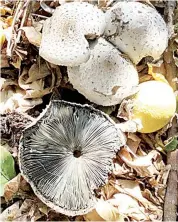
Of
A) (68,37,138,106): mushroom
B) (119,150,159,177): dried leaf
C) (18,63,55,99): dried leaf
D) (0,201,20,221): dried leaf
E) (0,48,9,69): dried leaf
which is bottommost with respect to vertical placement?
(0,201,20,221): dried leaf

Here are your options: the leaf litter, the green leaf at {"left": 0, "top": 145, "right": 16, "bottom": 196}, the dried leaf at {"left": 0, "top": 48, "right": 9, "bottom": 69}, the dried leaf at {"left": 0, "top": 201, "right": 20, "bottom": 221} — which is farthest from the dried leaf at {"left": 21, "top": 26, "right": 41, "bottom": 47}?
the dried leaf at {"left": 0, "top": 201, "right": 20, "bottom": 221}

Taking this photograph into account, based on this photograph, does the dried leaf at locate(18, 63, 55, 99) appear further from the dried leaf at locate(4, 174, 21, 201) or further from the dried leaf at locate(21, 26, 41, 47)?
the dried leaf at locate(4, 174, 21, 201)

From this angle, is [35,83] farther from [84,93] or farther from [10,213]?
[10,213]

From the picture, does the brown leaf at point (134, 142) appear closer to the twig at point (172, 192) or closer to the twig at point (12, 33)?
the twig at point (172, 192)

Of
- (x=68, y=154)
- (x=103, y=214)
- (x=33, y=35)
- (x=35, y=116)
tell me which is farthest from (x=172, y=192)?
(x=33, y=35)

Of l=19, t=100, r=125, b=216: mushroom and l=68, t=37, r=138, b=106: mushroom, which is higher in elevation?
l=68, t=37, r=138, b=106: mushroom

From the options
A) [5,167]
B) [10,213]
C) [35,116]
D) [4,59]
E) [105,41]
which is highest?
[105,41]
